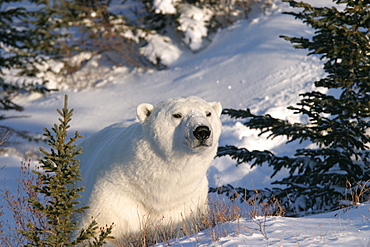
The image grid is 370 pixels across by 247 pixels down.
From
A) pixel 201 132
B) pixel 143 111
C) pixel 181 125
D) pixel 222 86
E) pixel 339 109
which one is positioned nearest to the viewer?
pixel 201 132

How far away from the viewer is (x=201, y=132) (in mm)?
4059

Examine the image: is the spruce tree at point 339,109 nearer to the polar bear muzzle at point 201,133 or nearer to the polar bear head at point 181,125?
the polar bear head at point 181,125

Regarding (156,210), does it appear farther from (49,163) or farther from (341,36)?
(341,36)

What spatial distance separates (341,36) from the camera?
226 inches

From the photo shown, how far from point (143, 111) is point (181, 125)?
470 mm

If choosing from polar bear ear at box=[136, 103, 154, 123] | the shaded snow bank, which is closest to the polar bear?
polar bear ear at box=[136, 103, 154, 123]

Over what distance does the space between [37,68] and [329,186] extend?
1214cm

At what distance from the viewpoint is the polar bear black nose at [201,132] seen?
4.05 meters

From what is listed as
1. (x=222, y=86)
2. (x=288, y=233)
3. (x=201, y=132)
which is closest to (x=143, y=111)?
(x=201, y=132)

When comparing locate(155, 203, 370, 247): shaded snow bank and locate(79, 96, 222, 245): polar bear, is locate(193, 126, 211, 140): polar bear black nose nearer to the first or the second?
locate(79, 96, 222, 245): polar bear

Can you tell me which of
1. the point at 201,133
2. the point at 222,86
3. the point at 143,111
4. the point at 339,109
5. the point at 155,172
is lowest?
the point at 222,86

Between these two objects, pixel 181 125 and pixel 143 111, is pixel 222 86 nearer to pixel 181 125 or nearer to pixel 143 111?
pixel 143 111

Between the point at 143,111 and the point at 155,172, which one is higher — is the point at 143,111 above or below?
above

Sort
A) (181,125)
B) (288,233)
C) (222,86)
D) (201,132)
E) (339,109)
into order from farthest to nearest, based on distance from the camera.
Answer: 1. (222,86)
2. (339,109)
3. (181,125)
4. (201,132)
5. (288,233)
